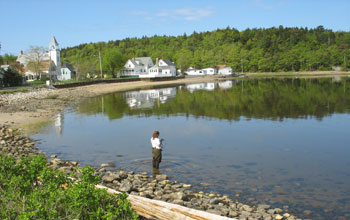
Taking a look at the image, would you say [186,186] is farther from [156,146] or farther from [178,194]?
[156,146]

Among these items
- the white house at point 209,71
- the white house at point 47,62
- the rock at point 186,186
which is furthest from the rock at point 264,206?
the white house at point 209,71

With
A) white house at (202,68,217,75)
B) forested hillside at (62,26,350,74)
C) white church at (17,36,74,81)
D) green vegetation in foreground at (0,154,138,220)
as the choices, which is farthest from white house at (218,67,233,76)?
green vegetation in foreground at (0,154,138,220)

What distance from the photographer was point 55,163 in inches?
577

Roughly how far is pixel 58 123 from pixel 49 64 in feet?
253

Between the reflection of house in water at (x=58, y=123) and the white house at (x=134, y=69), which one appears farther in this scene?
the white house at (x=134, y=69)

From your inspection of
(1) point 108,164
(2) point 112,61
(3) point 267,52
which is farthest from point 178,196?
(3) point 267,52

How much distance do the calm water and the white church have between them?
6525cm

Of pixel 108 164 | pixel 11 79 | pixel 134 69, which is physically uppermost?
pixel 134 69

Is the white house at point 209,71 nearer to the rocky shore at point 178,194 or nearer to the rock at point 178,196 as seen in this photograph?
the rocky shore at point 178,194

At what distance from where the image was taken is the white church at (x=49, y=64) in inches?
3594

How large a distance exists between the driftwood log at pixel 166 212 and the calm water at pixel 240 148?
4005 mm

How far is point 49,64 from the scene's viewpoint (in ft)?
323

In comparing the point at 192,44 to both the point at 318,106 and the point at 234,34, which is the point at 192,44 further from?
the point at 318,106

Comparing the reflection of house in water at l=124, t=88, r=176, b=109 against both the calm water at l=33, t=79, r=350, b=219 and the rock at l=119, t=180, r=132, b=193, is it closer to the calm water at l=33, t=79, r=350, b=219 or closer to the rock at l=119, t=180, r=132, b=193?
the calm water at l=33, t=79, r=350, b=219
